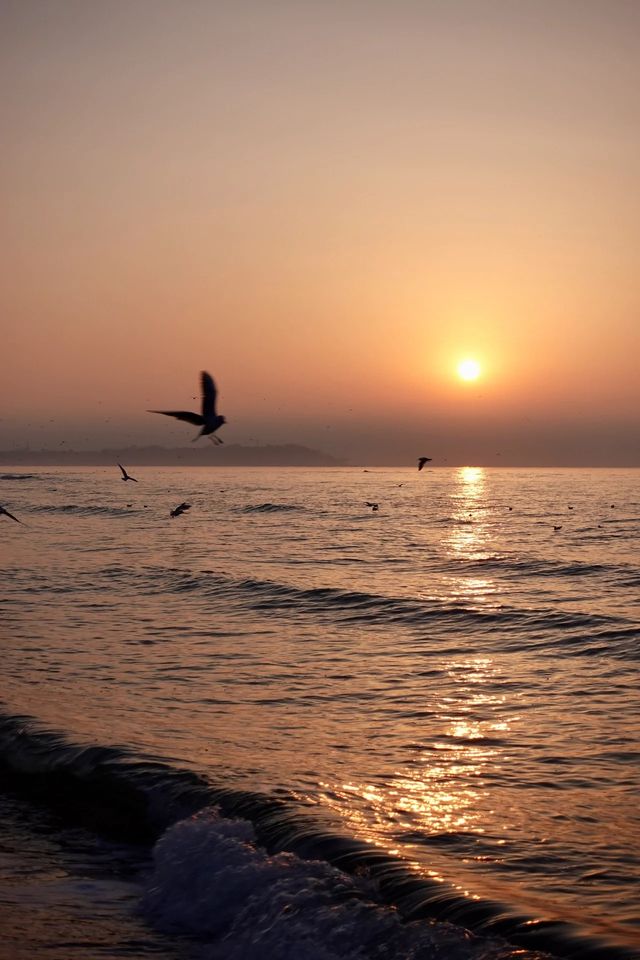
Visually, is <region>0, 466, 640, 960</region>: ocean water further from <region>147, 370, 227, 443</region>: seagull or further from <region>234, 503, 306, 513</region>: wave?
<region>234, 503, 306, 513</region>: wave

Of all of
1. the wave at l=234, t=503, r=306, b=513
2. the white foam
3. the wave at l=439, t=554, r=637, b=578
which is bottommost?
the white foam

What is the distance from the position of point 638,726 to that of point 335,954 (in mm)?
6631

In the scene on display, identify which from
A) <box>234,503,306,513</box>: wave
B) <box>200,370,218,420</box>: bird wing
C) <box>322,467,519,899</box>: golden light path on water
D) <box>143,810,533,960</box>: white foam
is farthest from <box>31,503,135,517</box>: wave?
<box>143,810,533,960</box>: white foam

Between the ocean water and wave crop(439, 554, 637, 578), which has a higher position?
wave crop(439, 554, 637, 578)

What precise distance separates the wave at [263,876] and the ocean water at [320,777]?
0.08ft

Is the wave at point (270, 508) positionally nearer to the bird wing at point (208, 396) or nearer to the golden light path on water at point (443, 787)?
the bird wing at point (208, 396)

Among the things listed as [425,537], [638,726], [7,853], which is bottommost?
[7,853]

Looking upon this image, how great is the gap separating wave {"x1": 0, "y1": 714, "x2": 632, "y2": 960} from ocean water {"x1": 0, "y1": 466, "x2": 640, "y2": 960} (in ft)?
0.08

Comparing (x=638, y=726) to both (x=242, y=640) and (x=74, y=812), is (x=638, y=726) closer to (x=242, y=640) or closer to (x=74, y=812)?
(x=74, y=812)

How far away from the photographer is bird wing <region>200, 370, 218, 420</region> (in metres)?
17.9

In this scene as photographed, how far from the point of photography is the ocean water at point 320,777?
7.11m

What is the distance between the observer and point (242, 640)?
18922mm

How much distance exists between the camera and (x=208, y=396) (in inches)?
707

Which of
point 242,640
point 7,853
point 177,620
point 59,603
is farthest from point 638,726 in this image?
point 59,603
